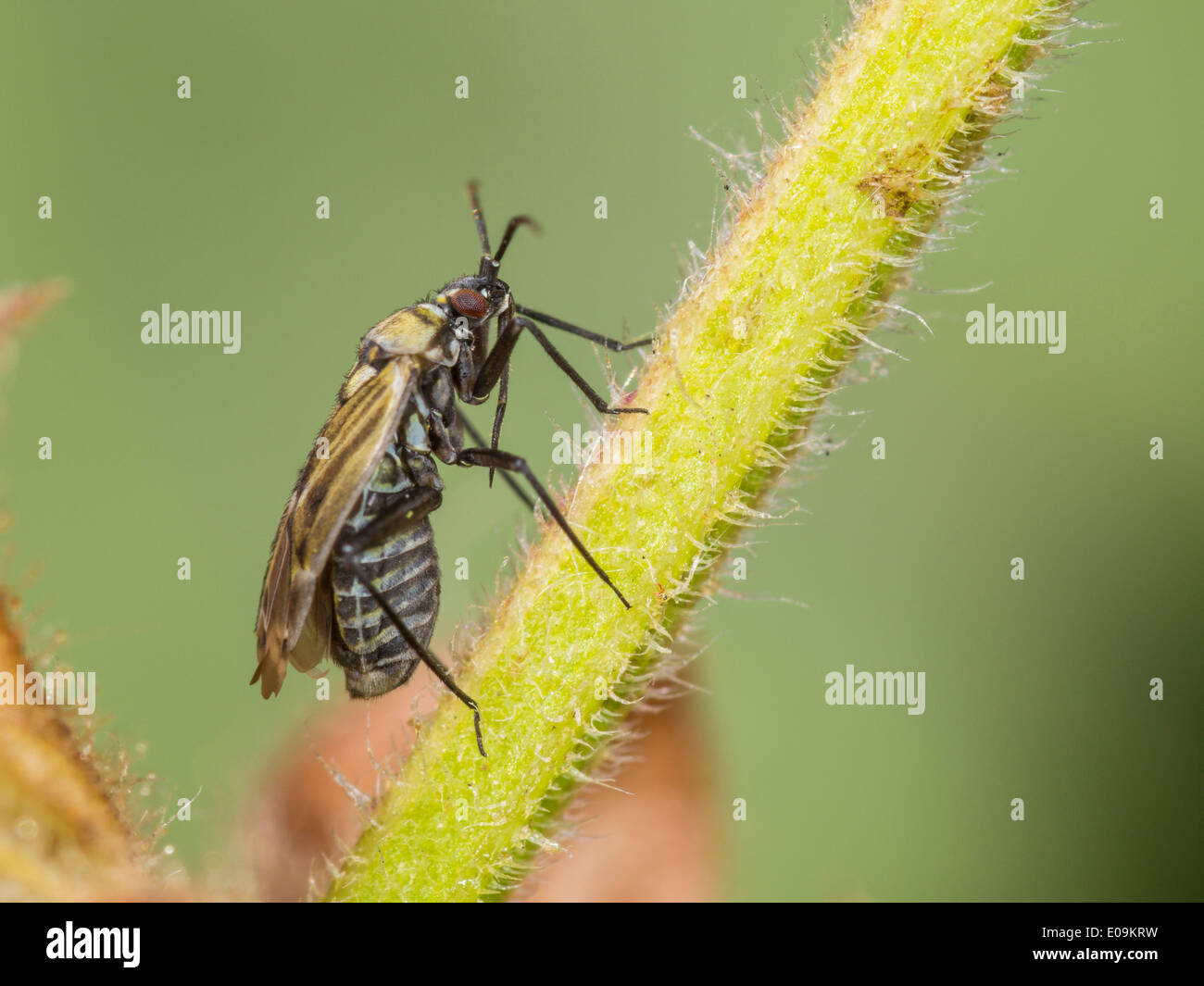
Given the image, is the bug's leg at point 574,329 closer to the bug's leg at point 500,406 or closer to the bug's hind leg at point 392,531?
the bug's leg at point 500,406

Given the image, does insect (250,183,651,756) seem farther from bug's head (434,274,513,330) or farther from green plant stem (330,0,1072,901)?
green plant stem (330,0,1072,901)

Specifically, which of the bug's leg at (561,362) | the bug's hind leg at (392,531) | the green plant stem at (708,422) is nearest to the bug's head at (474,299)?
the bug's leg at (561,362)

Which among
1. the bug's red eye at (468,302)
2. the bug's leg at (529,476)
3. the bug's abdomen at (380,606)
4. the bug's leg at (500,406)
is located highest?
the bug's red eye at (468,302)

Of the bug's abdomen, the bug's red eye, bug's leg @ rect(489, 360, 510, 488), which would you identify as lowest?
the bug's abdomen

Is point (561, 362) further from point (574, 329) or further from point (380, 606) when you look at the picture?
point (380, 606)

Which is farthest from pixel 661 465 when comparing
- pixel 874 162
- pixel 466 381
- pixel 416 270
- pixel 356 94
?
pixel 356 94

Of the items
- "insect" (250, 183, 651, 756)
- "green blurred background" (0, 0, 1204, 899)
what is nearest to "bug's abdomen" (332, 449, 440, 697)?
"insect" (250, 183, 651, 756)

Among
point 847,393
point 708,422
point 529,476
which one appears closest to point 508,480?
point 529,476
